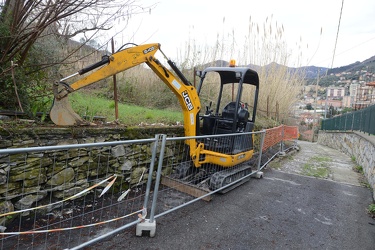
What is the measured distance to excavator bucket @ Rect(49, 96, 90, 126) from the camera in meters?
3.45

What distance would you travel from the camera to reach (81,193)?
254 cm

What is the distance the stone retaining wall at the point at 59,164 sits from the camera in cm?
289

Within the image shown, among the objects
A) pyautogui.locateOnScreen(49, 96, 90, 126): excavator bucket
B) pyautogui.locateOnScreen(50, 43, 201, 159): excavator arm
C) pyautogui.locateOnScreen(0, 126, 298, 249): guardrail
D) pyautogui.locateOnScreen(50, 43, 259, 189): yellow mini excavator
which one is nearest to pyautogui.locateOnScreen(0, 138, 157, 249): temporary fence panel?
pyautogui.locateOnScreen(0, 126, 298, 249): guardrail

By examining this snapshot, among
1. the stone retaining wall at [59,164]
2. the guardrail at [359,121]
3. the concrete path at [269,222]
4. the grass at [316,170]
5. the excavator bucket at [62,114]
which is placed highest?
the guardrail at [359,121]

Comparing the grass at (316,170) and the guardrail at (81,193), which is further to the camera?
the grass at (316,170)

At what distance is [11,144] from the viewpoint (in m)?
2.96

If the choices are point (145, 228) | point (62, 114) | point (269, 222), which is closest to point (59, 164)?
point (62, 114)

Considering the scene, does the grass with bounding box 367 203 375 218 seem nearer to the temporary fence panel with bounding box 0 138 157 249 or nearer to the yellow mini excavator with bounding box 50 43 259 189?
the yellow mini excavator with bounding box 50 43 259 189

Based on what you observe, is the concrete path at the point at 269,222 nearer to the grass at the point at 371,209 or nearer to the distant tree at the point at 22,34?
the grass at the point at 371,209

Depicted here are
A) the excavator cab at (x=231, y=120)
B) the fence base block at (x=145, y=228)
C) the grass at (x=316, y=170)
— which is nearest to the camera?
the fence base block at (x=145, y=228)

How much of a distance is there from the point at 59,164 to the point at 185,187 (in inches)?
82.3

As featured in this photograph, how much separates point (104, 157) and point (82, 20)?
2.62 m

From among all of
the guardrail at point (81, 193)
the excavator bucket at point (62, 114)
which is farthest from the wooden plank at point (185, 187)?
the excavator bucket at point (62, 114)

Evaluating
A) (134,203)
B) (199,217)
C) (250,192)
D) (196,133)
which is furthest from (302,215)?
(134,203)
